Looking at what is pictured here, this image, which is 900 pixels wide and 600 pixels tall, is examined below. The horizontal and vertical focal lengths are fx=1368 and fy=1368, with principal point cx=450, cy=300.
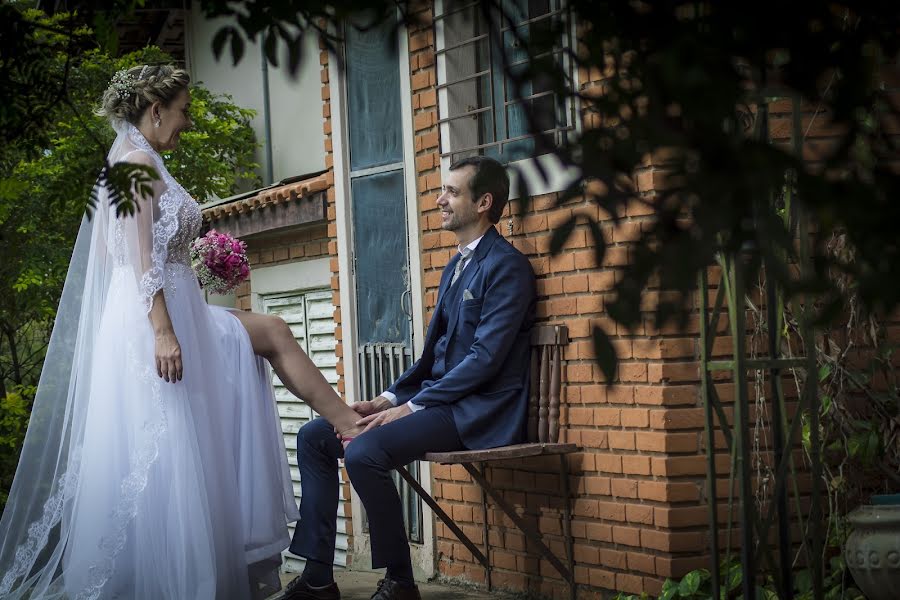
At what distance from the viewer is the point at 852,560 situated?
462 centimetres

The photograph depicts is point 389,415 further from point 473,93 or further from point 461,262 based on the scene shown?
point 473,93

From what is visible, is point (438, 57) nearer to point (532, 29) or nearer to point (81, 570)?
point (81, 570)

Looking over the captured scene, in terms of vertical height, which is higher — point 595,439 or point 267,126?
point 267,126

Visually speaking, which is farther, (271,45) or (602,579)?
(602,579)

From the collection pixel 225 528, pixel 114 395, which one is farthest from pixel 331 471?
pixel 114 395

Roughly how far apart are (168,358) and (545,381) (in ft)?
4.80

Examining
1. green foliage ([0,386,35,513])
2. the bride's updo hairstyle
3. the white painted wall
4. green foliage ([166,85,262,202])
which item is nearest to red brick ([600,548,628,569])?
the bride's updo hairstyle

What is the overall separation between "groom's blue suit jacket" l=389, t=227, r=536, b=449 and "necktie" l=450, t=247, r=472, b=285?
0.05 m

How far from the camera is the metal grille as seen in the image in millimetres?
6742

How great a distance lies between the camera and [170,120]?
5.45 meters

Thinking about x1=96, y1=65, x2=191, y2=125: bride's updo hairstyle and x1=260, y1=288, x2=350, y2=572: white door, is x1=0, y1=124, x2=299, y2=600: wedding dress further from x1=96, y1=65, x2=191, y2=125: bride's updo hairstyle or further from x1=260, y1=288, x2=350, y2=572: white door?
x1=260, y1=288, x2=350, y2=572: white door

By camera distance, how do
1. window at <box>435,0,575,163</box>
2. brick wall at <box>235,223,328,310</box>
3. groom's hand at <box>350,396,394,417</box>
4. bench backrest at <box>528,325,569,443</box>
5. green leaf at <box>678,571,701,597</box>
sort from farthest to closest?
brick wall at <box>235,223,328,310</box>
window at <box>435,0,575,163</box>
groom's hand at <box>350,396,394,417</box>
bench backrest at <box>528,325,569,443</box>
green leaf at <box>678,571,701,597</box>

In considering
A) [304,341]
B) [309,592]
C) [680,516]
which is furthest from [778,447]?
[304,341]

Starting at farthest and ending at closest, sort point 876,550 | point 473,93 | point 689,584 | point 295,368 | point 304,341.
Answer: point 304,341
point 473,93
point 295,368
point 689,584
point 876,550
